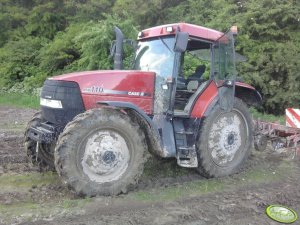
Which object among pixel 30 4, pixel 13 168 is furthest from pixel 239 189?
pixel 30 4

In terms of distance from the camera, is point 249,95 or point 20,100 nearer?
point 249,95

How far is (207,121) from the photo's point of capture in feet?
20.4

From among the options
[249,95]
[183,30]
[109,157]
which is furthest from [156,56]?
[249,95]

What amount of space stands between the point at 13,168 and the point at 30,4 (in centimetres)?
1874

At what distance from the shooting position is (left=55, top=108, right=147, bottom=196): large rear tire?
5031mm

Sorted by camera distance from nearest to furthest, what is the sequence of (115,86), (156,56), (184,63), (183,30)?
1. (115,86)
2. (183,30)
3. (156,56)
4. (184,63)

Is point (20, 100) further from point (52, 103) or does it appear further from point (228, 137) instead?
point (228, 137)

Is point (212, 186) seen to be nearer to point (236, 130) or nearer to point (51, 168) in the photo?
point (236, 130)

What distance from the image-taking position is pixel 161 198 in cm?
547

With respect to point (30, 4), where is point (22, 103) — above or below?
below

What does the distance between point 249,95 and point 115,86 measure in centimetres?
276

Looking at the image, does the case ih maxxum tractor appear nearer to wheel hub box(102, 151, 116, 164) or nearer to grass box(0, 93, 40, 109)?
wheel hub box(102, 151, 116, 164)

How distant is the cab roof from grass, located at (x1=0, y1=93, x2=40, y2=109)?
9.48 m

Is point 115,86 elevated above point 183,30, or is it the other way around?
point 183,30
